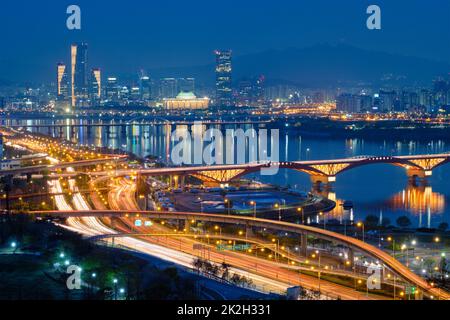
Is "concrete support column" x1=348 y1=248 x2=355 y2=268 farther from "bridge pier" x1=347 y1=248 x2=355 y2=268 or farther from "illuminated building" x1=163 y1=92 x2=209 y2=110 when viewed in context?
"illuminated building" x1=163 y1=92 x2=209 y2=110

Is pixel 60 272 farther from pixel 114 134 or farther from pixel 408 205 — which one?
pixel 114 134

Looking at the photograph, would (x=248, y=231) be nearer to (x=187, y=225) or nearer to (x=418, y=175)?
(x=187, y=225)

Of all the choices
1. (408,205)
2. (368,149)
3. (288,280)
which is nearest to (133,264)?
(288,280)

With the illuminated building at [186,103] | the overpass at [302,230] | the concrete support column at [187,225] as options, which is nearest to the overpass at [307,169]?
the overpass at [302,230]

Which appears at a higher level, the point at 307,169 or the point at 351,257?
the point at 307,169

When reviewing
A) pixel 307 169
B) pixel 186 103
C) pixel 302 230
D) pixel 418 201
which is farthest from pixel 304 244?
pixel 186 103
